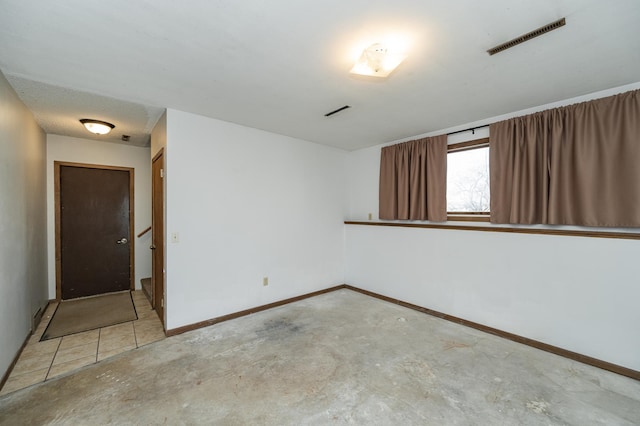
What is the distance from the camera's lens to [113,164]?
14.5 ft

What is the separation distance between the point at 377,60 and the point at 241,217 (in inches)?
98.2

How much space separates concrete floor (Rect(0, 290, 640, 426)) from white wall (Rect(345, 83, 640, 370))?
0.28 meters

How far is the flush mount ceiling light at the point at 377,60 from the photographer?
1814mm

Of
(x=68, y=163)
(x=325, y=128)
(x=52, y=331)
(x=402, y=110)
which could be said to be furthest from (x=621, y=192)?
(x=68, y=163)

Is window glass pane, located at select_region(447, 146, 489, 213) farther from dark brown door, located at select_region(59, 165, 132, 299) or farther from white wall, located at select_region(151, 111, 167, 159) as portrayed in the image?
dark brown door, located at select_region(59, 165, 132, 299)

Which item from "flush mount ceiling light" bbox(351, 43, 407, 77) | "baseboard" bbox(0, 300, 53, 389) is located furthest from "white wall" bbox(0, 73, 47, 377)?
"flush mount ceiling light" bbox(351, 43, 407, 77)

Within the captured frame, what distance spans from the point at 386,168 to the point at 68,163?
4943mm

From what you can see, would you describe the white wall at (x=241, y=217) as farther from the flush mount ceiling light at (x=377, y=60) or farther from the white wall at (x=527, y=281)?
the flush mount ceiling light at (x=377, y=60)

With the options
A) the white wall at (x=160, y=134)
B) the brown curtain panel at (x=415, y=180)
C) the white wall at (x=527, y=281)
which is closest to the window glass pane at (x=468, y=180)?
the brown curtain panel at (x=415, y=180)

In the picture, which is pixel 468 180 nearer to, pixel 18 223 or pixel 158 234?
pixel 158 234

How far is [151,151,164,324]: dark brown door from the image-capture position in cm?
322

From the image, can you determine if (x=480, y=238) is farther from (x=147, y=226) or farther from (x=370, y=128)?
(x=147, y=226)

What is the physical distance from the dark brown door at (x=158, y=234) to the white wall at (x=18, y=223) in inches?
46.2

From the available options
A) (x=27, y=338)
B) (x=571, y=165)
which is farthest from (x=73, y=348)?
(x=571, y=165)
